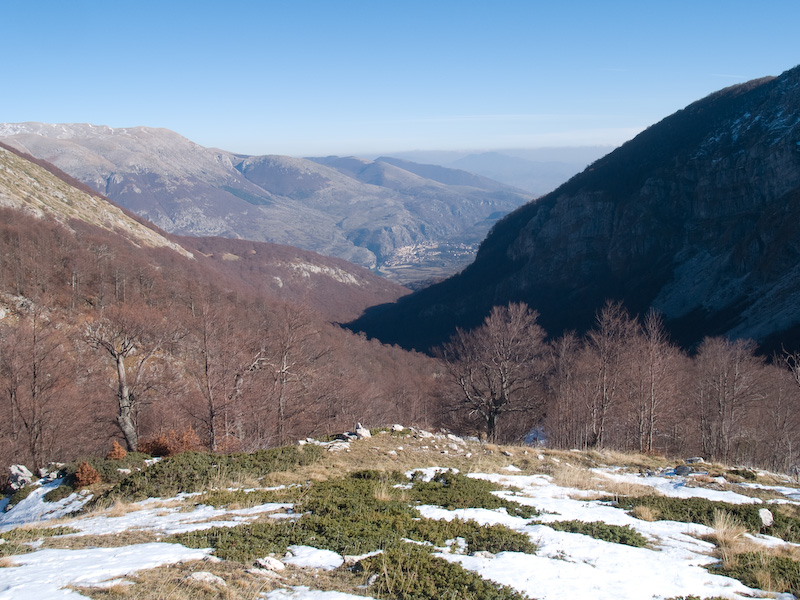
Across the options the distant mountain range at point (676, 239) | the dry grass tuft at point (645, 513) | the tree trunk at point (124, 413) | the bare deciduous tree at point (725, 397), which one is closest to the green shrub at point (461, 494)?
the dry grass tuft at point (645, 513)

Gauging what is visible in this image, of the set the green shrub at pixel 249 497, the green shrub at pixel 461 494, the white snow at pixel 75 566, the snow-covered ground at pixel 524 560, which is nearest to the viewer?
the white snow at pixel 75 566

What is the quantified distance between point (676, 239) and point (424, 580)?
11822cm

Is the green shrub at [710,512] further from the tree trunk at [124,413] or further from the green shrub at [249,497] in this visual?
the tree trunk at [124,413]

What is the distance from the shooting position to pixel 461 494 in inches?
449

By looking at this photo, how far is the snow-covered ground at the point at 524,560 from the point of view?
6.46 metres

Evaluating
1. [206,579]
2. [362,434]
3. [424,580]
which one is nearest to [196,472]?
[362,434]

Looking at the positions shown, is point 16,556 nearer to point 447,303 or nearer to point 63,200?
point 63,200

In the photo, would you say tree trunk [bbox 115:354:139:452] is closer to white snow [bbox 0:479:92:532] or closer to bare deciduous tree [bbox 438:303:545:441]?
white snow [bbox 0:479:92:532]

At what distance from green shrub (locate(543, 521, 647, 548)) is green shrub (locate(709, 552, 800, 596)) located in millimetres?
1389

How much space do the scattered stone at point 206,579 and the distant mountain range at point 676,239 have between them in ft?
233

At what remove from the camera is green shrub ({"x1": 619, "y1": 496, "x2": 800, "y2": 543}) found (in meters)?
9.64

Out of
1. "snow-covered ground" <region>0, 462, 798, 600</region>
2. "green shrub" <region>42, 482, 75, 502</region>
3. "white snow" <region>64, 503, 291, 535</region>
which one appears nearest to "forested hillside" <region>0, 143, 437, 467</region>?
"green shrub" <region>42, 482, 75, 502</region>

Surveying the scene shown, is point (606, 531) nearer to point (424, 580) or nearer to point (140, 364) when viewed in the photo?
point (424, 580)

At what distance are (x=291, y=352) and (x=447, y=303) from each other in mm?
130073
